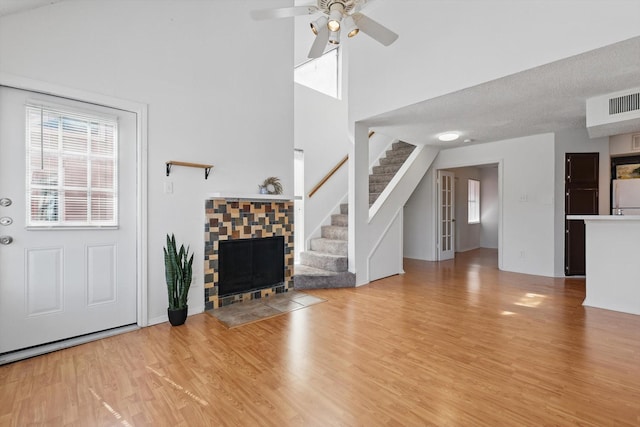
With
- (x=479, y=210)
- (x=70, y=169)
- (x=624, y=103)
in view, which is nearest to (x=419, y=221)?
(x=479, y=210)

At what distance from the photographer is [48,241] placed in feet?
8.13

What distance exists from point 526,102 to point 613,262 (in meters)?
2.10

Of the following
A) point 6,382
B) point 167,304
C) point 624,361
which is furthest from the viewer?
point 167,304

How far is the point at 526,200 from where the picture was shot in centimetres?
543

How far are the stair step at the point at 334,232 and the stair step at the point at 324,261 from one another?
1.42 ft

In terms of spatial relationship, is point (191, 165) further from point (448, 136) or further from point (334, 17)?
point (448, 136)

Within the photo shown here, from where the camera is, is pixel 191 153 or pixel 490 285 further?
pixel 490 285

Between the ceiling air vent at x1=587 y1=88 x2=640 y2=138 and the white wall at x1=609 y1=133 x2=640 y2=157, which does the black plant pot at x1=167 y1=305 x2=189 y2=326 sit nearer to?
the ceiling air vent at x1=587 y1=88 x2=640 y2=138

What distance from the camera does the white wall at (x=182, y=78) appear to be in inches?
98.0

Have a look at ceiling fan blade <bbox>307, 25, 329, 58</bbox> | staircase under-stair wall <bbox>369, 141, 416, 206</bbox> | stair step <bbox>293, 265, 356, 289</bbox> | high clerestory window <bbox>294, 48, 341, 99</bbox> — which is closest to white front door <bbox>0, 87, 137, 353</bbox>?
ceiling fan blade <bbox>307, 25, 329, 58</bbox>

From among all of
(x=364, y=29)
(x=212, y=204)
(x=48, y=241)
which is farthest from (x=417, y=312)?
(x=48, y=241)

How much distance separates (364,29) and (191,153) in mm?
2123

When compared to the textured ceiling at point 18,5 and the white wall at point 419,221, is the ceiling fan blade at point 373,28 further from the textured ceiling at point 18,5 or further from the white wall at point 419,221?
the white wall at point 419,221

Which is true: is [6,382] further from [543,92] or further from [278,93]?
[543,92]
